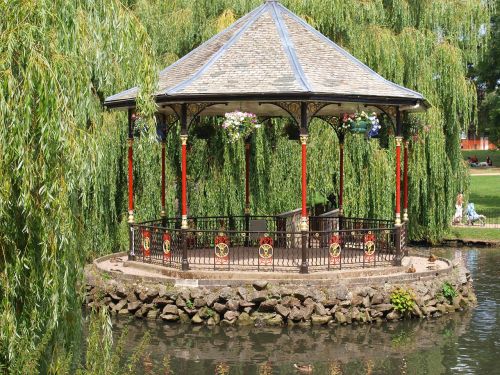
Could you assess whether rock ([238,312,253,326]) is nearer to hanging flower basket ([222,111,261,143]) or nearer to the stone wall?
the stone wall

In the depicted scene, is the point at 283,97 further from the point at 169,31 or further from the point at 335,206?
the point at 335,206

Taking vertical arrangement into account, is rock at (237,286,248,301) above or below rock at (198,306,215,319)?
above

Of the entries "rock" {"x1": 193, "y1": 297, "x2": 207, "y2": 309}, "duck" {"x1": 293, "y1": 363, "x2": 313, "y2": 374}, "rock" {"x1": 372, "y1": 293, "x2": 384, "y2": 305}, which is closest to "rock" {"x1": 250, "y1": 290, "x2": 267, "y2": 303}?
"rock" {"x1": 193, "y1": 297, "x2": 207, "y2": 309}

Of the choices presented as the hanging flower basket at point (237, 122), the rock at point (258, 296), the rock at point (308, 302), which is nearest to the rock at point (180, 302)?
the rock at point (258, 296)

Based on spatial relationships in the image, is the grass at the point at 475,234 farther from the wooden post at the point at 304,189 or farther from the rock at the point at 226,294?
the rock at the point at 226,294

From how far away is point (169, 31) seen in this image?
2525 cm

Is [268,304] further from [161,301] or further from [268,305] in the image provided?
[161,301]

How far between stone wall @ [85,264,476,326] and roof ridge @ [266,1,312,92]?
407 centimetres

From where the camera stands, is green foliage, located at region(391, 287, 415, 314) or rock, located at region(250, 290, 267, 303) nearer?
rock, located at region(250, 290, 267, 303)

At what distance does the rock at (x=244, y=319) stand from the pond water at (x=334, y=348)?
25 centimetres

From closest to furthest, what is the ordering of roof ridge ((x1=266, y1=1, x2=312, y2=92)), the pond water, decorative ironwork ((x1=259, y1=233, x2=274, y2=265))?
the pond water
decorative ironwork ((x1=259, y1=233, x2=274, y2=265))
roof ridge ((x1=266, y1=1, x2=312, y2=92))

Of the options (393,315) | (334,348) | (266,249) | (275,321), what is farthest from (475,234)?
(334,348)

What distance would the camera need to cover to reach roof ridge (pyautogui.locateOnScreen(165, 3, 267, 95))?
18.4 m

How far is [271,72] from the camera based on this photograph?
1889 centimetres
